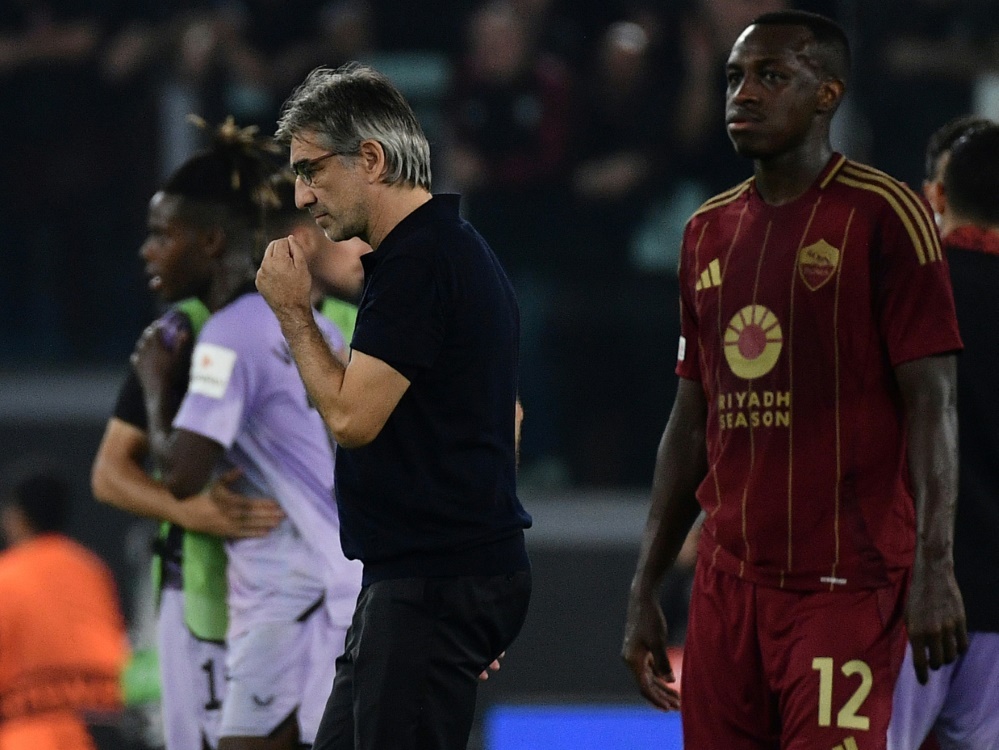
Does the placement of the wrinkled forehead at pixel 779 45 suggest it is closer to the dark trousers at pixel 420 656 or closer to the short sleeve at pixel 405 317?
the short sleeve at pixel 405 317

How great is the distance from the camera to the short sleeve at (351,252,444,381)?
3.23 metres

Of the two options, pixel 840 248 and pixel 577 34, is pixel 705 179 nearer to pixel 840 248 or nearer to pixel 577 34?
pixel 577 34

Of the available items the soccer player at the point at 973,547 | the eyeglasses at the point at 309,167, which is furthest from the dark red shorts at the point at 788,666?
the eyeglasses at the point at 309,167

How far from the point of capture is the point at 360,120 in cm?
339

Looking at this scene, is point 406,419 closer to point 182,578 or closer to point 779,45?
point 779,45

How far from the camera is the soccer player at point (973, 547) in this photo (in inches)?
156

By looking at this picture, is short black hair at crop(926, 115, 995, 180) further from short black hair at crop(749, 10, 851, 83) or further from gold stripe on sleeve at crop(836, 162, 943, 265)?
gold stripe on sleeve at crop(836, 162, 943, 265)

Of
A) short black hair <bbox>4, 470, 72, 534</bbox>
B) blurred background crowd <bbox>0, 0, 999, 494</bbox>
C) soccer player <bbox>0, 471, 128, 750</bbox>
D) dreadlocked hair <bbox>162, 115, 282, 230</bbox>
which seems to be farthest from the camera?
blurred background crowd <bbox>0, 0, 999, 494</bbox>

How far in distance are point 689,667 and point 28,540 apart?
4.01 m

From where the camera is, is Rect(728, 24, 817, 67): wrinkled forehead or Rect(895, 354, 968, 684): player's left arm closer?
Rect(895, 354, 968, 684): player's left arm

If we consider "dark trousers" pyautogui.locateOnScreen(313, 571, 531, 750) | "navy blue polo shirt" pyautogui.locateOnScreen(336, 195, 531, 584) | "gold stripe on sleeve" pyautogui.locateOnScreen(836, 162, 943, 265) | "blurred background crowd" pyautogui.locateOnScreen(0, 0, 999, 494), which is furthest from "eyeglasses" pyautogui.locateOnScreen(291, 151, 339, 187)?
"blurred background crowd" pyautogui.locateOnScreen(0, 0, 999, 494)

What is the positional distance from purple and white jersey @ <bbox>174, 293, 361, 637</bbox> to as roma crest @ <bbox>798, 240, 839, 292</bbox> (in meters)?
1.51

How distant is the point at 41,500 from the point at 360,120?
4.00 meters

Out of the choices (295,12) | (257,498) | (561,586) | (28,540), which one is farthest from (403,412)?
(295,12)
